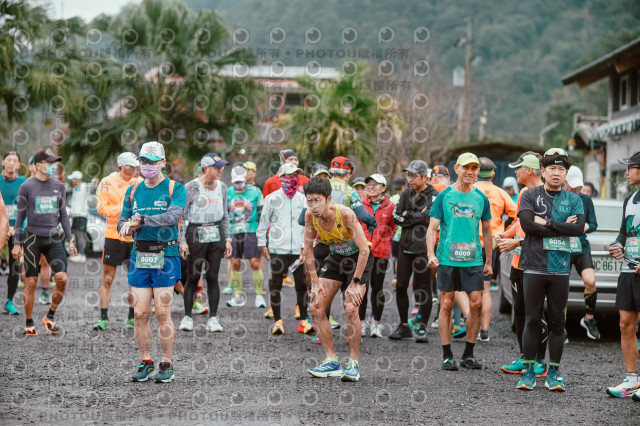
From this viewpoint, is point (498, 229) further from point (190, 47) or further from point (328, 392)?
point (190, 47)

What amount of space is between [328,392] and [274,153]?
95.0 feet

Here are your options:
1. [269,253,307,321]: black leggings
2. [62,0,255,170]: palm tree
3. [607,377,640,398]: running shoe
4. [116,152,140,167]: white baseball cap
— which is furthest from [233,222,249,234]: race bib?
[62,0,255,170]: palm tree

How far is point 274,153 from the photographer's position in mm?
35531

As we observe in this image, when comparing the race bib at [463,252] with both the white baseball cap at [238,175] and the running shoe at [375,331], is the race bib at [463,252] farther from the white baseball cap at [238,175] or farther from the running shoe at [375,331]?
the white baseball cap at [238,175]

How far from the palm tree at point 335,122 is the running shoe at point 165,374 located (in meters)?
23.0

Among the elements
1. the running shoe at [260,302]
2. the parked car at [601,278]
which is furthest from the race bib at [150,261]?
the running shoe at [260,302]

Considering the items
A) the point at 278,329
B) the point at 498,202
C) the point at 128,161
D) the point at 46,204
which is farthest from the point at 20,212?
the point at 498,202

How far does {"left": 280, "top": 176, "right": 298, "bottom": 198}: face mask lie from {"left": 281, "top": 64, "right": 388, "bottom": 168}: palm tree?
1943 cm

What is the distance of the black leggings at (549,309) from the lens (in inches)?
286

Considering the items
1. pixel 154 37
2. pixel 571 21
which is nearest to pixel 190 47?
pixel 154 37

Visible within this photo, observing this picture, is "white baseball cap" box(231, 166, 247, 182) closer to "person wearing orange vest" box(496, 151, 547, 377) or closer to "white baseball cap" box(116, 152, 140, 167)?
"white baseball cap" box(116, 152, 140, 167)

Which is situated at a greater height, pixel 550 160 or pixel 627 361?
pixel 550 160

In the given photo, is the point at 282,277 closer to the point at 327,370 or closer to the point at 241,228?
the point at 241,228

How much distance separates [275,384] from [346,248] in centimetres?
143
